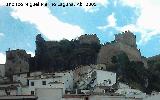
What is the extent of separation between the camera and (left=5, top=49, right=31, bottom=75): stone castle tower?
79.2 m

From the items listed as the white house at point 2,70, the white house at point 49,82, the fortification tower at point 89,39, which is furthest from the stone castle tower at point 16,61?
the white house at point 49,82

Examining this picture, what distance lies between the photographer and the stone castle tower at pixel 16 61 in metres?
79.2

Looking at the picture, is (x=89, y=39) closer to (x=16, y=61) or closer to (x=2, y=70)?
(x=16, y=61)

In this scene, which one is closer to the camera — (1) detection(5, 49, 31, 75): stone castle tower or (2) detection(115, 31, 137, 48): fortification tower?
(1) detection(5, 49, 31, 75): stone castle tower

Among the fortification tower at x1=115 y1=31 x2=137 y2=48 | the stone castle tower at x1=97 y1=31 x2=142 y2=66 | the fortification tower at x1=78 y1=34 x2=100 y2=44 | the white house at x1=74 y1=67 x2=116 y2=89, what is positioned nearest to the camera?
the white house at x1=74 y1=67 x2=116 y2=89

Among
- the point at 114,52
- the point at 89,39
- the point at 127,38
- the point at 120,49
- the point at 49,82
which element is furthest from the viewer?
the point at 127,38

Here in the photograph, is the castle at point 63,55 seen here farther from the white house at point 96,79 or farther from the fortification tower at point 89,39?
the white house at point 96,79

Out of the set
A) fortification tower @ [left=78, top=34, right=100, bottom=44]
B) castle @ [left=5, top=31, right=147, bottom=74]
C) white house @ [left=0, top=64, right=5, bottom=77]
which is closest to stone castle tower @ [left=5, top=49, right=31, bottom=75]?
castle @ [left=5, top=31, right=147, bottom=74]

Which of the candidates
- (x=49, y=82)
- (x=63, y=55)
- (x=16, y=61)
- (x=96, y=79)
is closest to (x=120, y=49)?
(x=63, y=55)

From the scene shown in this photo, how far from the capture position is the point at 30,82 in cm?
6131

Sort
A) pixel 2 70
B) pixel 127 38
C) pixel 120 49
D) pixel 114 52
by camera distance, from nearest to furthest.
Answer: pixel 2 70, pixel 114 52, pixel 120 49, pixel 127 38

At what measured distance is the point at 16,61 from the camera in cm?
8062

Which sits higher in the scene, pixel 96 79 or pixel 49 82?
pixel 96 79

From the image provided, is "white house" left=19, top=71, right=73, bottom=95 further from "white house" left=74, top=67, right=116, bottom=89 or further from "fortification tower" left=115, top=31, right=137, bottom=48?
"fortification tower" left=115, top=31, right=137, bottom=48
